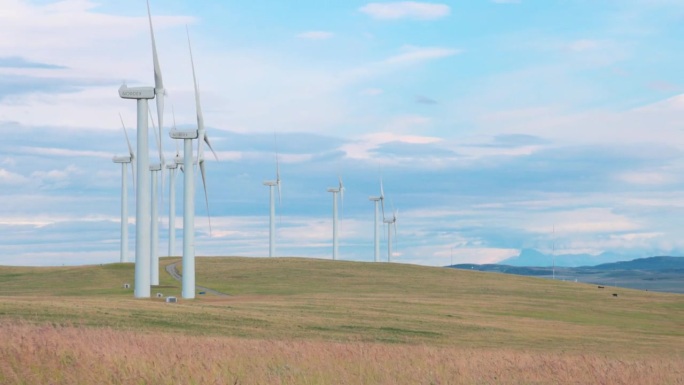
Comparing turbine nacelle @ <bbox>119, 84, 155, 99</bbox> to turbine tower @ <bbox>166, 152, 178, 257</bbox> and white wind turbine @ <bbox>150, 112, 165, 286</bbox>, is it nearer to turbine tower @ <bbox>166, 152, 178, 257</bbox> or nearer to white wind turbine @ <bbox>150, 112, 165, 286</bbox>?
white wind turbine @ <bbox>150, 112, 165, 286</bbox>

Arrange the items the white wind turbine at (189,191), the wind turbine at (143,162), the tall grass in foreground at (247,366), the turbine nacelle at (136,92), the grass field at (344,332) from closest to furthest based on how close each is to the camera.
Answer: the tall grass in foreground at (247,366), the grass field at (344,332), the wind turbine at (143,162), the turbine nacelle at (136,92), the white wind turbine at (189,191)

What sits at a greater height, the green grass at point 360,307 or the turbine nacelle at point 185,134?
the turbine nacelle at point 185,134

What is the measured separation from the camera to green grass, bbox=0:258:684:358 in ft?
152

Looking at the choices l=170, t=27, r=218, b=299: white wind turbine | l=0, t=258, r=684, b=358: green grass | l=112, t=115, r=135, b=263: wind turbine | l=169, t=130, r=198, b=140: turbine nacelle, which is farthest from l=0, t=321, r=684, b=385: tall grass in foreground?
l=112, t=115, r=135, b=263: wind turbine

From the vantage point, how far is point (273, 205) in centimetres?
15550

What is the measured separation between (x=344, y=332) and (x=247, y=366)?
27033 millimetres

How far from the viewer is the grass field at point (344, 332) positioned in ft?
63.6

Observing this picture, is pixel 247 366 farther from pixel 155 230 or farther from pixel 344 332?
pixel 155 230

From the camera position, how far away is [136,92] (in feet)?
257

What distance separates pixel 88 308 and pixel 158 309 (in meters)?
5.23

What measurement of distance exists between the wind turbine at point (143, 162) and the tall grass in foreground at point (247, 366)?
51.2 meters

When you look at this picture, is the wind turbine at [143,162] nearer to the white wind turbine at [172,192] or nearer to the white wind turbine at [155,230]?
the white wind turbine at [155,230]

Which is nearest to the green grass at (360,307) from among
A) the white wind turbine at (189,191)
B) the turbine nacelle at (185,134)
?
the white wind turbine at (189,191)

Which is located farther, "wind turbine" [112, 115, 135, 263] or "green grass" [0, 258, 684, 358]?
"wind turbine" [112, 115, 135, 263]
